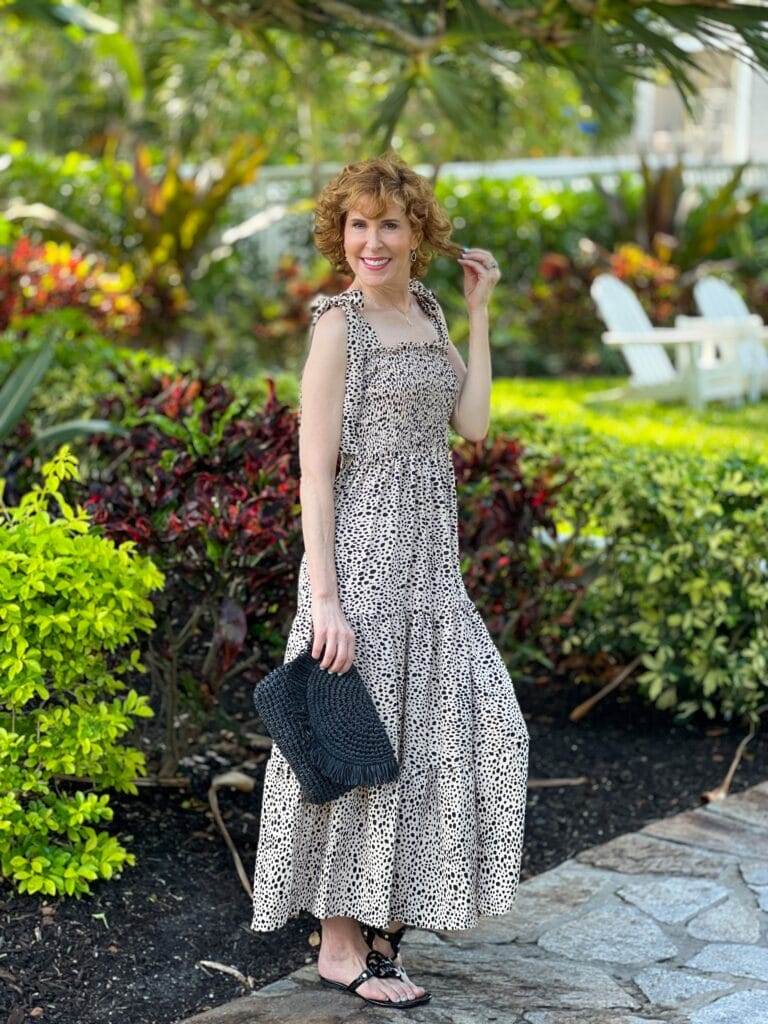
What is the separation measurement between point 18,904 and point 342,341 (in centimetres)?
154

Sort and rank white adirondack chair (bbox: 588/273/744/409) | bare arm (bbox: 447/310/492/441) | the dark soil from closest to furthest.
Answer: the dark soil, bare arm (bbox: 447/310/492/441), white adirondack chair (bbox: 588/273/744/409)

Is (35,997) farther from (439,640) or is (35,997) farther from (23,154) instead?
(23,154)

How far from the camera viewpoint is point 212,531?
13.0 feet

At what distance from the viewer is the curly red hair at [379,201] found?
10.5 ft

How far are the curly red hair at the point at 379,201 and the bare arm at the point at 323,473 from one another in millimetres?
227

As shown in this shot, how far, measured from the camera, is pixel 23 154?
12.2 meters

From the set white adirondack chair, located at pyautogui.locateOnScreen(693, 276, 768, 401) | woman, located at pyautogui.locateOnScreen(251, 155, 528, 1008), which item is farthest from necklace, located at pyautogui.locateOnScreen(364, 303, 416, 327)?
white adirondack chair, located at pyautogui.locateOnScreen(693, 276, 768, 401)

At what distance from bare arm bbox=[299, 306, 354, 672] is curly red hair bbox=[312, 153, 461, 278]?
0.74ft

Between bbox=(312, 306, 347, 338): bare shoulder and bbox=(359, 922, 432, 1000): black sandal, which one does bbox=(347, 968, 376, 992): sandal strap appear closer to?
bbox=(359, 922, 432, 1000): black sandal

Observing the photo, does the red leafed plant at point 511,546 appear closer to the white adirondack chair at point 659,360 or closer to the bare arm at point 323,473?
the bare arm at point 323,473

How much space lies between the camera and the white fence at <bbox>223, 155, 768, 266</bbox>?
1283cm

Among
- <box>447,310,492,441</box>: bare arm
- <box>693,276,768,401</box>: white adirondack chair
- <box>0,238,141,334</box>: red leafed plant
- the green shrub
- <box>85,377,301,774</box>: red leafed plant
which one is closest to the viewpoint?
<box>447,310,492,441</box>: bare arm

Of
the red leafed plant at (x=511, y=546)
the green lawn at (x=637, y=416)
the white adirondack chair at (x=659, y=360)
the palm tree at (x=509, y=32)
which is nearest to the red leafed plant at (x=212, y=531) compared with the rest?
the red leafed plant at (x=511, y=546)

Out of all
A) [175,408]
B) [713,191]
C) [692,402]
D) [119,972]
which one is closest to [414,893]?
[119,972]
